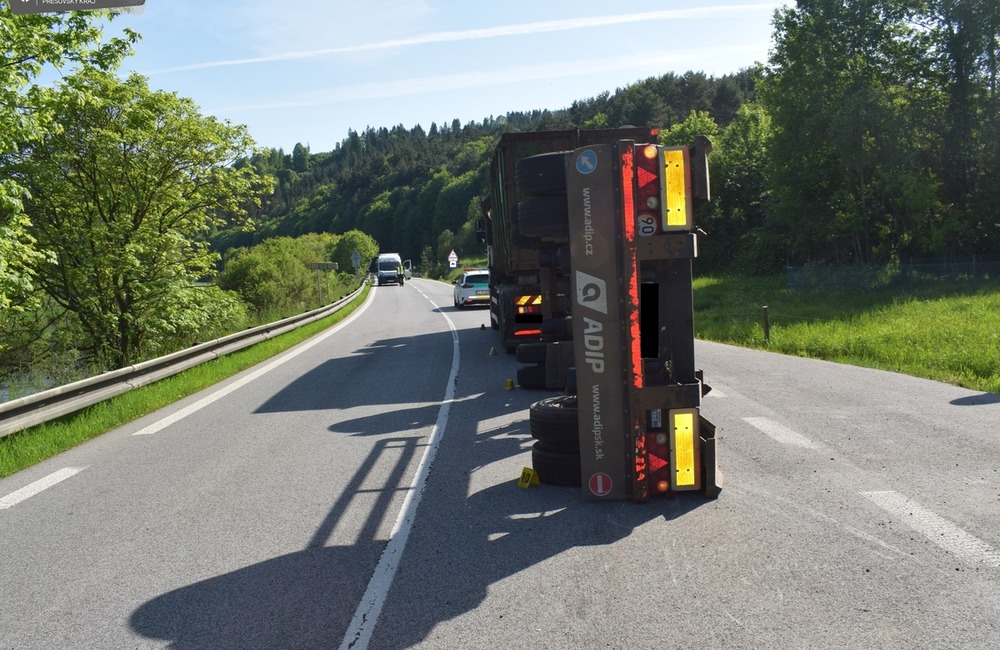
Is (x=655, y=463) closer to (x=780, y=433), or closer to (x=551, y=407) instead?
(x=551, y=407)

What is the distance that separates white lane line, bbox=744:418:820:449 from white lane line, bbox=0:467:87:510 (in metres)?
6.45

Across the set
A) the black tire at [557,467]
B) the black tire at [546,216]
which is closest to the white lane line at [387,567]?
the black tire at [557,467]

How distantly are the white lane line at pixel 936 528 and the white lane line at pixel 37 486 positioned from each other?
643 cm

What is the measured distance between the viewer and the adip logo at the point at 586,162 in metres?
5.56

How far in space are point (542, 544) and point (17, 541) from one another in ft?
11.5

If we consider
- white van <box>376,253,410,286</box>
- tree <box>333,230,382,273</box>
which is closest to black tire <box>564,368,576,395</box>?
white van <box>376,253,410,286</box>

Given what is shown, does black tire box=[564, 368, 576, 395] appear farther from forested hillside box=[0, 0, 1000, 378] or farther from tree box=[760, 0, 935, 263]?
tree box=[760, 0, 935, 263]

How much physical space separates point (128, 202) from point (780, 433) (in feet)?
58.8

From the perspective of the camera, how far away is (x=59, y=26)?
15992 millimetres

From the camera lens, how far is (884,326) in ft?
65.6

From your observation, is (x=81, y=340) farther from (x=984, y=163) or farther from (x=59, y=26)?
(x=984, y=163)

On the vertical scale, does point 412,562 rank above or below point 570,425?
below

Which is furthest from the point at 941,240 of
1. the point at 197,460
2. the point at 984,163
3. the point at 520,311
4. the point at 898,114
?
the point at 197,460

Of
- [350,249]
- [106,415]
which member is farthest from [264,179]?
[350,249]
